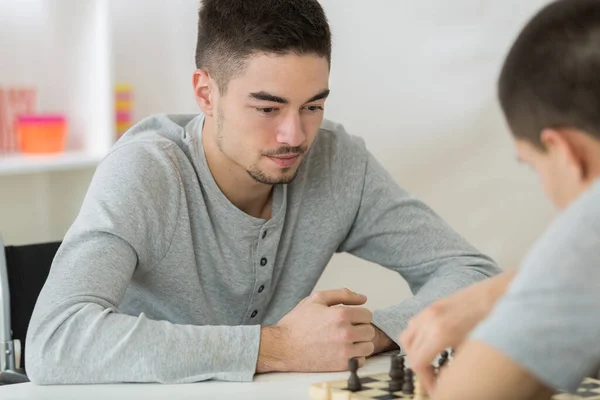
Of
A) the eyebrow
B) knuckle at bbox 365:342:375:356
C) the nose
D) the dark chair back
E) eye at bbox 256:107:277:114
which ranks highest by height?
the eyebrow

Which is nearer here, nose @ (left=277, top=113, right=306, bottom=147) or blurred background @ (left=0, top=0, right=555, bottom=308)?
nose @ (left=277, top=113, right=306, bottom=147)

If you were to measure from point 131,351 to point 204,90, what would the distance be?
711 millimetres

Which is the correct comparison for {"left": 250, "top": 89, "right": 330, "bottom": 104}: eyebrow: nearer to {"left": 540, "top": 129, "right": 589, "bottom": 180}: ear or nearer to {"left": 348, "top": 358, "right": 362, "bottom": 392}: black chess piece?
{"left": 348, "top": 358, "right": 362, "bottom": 392}: black chess piece

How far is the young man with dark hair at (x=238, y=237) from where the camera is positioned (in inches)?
66.5

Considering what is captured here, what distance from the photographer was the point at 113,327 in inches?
66.6

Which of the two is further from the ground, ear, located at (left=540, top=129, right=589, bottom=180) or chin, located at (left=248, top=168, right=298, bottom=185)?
ear, located at (left=540, top=129, right=589, bottom=180)

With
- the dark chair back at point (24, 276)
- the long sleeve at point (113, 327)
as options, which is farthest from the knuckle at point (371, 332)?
the dark chair back at point (24, 276)

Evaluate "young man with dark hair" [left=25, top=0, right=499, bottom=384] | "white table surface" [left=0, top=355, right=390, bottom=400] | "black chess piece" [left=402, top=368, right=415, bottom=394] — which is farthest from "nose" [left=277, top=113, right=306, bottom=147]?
"black chess piece" [left=402, top=368, right=415, bottom=394]

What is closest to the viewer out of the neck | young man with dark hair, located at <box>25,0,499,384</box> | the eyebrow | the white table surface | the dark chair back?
the white table surface

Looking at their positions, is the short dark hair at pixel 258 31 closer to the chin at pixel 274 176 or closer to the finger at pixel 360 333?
the chin at pixel 274 176

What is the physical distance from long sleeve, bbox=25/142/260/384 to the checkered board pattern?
0.19 metres

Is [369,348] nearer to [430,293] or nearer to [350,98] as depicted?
Result: [430,293]

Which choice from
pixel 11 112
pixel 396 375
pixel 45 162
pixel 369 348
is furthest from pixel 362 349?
pixel 11 112

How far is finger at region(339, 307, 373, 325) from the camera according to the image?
179cm
